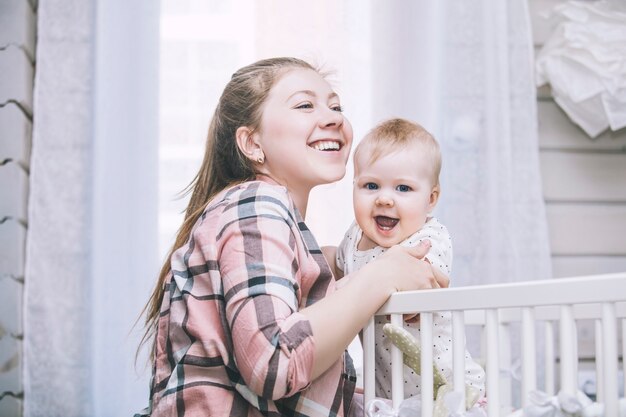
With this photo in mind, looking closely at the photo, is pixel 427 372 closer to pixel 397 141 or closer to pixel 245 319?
pixel 245 319

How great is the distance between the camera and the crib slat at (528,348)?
98 centimetres

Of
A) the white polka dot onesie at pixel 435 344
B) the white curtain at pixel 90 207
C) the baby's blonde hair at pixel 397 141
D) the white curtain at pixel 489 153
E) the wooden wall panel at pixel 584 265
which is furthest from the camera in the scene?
the wooden wall panel at pixel 584 265

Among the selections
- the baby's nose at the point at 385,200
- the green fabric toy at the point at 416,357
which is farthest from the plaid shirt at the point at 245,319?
the baby's nose at the point at 385,200

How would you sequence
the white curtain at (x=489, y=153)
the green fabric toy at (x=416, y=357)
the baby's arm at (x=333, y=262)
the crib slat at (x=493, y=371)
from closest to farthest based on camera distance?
the crib slat at (x=493, y=371), the green fabric toy at (x=416, y=357), the baby's arm at (x=333, y=262), the white curtain at (x=489, y=153)

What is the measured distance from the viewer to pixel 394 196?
4.79 ft

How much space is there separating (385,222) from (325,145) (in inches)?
7.5

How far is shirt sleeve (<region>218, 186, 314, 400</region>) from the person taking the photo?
108 cm

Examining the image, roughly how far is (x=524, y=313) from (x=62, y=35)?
6.13ft

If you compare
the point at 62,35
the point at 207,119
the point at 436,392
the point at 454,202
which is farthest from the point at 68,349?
the point at 436,392

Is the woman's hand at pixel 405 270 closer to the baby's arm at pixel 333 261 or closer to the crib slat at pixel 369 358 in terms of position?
the crib slat at pixel 369 358

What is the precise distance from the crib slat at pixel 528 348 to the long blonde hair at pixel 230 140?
65 cm

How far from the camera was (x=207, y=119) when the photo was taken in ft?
7.94

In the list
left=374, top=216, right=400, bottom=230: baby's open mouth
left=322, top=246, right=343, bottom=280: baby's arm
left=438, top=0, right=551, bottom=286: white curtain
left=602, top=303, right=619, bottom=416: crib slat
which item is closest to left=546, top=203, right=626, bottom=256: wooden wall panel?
Answer: left=438, top=0, right=551, bottom=286: white curtain

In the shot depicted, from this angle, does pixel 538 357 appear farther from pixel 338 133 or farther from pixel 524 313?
pixel 524 313
